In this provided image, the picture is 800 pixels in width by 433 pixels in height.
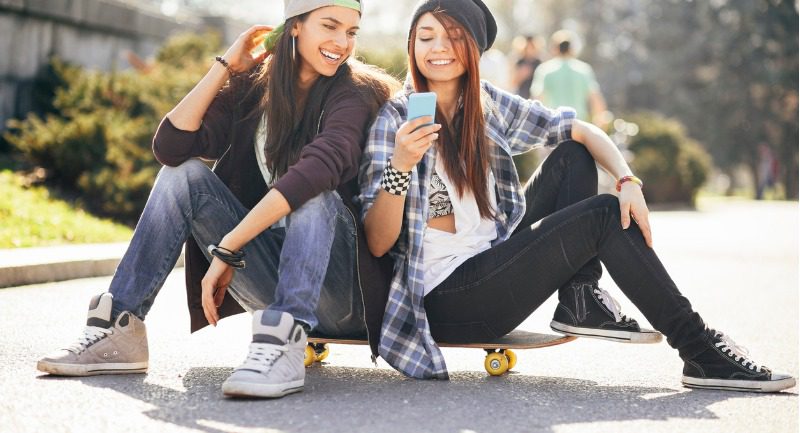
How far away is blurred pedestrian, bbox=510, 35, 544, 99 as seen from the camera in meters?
13.5

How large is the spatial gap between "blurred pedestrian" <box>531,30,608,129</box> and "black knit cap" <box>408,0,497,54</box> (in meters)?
7.80

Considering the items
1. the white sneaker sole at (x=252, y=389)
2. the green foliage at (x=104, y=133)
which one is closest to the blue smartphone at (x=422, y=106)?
the white sneaker sole at (x=252, y=389)

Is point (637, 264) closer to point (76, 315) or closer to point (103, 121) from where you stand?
point (76, 315)

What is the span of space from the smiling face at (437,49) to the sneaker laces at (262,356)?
1.22 metres

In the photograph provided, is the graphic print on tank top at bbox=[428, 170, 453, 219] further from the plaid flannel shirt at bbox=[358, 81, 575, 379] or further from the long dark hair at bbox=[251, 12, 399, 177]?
the long dark hair at bbox=[251, 12, 399, 177]

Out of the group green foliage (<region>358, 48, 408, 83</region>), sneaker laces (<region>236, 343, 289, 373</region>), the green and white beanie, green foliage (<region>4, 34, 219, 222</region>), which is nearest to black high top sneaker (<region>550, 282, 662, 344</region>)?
sneaker laces (<region>236, 343, 289, 373</region>)

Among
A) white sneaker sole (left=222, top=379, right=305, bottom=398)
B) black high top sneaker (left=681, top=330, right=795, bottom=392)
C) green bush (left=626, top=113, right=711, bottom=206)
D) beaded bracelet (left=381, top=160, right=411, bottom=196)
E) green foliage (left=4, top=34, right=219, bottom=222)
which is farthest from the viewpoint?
green bush (left=626, top=113, right=711, bottom=206)

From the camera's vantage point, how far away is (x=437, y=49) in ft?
13.5

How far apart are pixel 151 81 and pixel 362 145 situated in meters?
8.09

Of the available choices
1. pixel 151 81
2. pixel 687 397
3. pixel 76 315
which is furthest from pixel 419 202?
pixel 151 81

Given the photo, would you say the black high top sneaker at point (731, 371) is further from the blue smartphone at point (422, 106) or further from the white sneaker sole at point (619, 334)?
the blue smartphone at point (422, 106)

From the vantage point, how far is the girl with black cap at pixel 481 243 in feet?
13.1

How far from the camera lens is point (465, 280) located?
4.10 meters

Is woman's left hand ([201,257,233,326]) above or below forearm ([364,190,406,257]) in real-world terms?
below
